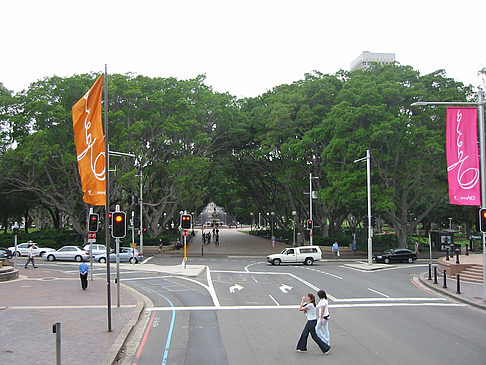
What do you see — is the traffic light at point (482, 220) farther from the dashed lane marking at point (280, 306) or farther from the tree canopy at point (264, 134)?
the tree canopy at point (264, 134)

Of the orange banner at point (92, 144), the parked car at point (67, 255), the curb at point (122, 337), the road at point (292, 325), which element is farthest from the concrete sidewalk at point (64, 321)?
the parked car at point (67, 255)

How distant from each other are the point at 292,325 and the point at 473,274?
16595mm

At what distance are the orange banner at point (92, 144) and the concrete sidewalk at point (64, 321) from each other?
12.1 ft

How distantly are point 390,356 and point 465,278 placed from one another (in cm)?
1777

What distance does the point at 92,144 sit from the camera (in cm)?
1316

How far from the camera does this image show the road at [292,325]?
1048 cm

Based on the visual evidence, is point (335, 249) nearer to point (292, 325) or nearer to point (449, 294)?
point (449, 294)

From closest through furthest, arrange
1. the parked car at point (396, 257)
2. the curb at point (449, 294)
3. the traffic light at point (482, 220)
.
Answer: the curb at point (449, 294) → the traffic light at point (482, 220) → the parked car at point (396, 257)

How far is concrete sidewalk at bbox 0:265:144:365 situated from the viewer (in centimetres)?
1028

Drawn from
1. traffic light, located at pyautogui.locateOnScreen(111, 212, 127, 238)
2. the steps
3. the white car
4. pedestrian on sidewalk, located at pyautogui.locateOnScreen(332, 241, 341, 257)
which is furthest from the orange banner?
pedestrian on sidewalk, located at pyautogui.locateOnScreen(332, 241, 341, 257)

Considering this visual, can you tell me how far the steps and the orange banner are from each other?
68.9ft

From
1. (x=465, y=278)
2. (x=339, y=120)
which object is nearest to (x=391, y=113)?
(x=339, y=120)

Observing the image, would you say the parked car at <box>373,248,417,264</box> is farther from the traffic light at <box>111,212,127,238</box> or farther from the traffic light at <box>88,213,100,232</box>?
the traffic light at <box>111,212,127,238</box>

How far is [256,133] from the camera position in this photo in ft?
169
